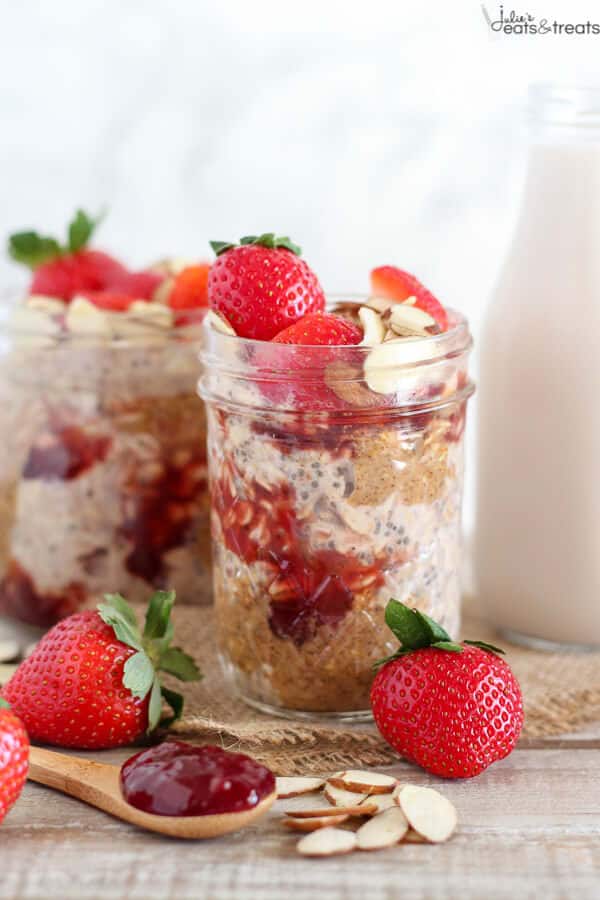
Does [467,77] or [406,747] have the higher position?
[467,77]

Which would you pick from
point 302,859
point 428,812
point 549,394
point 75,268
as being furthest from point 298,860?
point 75,268

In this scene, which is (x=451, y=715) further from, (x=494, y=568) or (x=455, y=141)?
(x=455, y=141)

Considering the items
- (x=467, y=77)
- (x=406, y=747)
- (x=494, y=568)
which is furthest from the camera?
(x=467, y=77)

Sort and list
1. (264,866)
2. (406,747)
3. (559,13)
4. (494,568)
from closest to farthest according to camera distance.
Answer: (264,866) → (406,747) → (559,13) → (494,568)

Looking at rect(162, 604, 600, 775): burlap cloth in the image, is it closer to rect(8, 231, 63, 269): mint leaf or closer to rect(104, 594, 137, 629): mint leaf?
rect(104, 594, 137, 629): mint leaf

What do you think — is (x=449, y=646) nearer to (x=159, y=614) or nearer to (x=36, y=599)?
(x=159, y=614)

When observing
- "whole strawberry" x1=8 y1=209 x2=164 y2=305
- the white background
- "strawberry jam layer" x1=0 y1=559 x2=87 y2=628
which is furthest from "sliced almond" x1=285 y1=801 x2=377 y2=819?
the white background

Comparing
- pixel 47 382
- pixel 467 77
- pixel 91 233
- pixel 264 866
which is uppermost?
pixel 467 77

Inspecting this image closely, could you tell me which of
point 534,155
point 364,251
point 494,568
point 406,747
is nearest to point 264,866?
point 406,747

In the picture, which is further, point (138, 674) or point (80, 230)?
point (80, 230)
